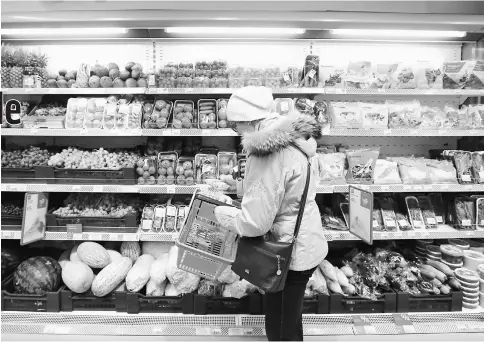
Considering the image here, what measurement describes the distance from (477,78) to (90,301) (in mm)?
3888

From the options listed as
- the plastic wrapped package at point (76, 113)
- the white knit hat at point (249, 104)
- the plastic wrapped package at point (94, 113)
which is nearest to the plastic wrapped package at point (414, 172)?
the white knit hat at point (249, 104)

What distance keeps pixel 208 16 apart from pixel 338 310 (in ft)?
8.61

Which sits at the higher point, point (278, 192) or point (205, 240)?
point (278, 192)

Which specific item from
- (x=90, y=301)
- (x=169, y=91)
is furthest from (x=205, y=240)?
(x=169, y=91)

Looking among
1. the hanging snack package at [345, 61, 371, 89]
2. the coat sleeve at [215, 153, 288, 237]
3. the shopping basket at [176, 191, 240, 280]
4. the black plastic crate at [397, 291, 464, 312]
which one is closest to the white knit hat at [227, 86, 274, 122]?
the coat sleeve at [215, 153, 288, 237]

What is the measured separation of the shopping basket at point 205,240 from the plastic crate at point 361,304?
41.2 inches

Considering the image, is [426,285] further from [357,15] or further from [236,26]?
[236,26]

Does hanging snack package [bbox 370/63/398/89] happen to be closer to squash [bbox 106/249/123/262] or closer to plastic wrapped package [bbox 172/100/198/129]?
plastic wrapped package [bbox 172/100/198/129]

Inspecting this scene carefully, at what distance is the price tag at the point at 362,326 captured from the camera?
268 cm

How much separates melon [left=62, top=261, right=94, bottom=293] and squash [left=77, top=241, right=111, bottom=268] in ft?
0.39

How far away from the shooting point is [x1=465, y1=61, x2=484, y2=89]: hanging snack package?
3.19 metres

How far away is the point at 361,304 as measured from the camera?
2.76 meters

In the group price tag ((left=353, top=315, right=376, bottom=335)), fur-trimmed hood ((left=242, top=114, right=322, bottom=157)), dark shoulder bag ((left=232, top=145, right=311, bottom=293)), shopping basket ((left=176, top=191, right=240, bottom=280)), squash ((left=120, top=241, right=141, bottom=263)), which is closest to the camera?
fur-trimmed hood ((left=242, top=114, right=322, bottom=157))

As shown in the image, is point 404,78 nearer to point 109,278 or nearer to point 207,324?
point 207,324
